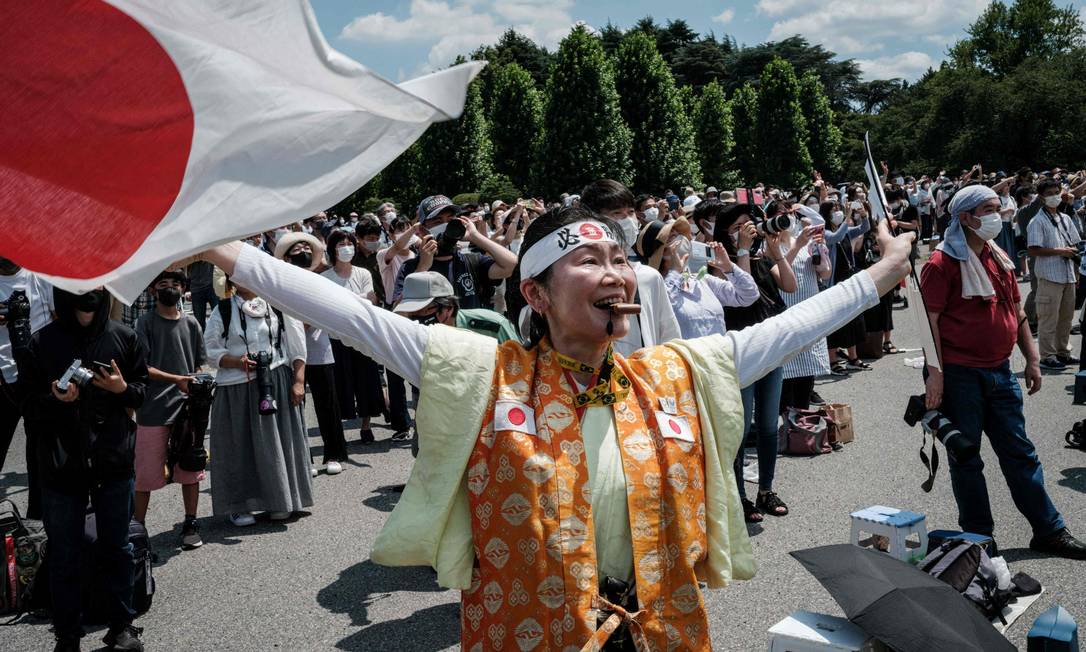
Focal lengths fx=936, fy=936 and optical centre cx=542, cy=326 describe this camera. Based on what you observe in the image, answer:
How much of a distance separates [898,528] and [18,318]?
5.94 meters

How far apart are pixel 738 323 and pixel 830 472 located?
1611mm

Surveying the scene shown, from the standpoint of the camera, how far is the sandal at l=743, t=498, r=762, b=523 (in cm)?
655

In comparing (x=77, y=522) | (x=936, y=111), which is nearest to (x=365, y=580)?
Result: (x=77, y=522)

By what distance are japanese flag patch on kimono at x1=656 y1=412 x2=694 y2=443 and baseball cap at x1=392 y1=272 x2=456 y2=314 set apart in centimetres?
393

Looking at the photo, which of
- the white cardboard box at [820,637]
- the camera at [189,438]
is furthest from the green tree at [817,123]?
the white cardboard box at [820,637]

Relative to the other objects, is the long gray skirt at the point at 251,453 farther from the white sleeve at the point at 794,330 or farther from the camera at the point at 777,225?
the white sleeve at the point at 794,330

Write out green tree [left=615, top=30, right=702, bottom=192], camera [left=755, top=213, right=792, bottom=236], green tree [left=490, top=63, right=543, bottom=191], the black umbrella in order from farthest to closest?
green tree [left=490, top=63, right=543, bottom=191]
green tree [left=615, top=30, right=702, bottom=192]
camera [left=755, top=213, right=792, bottom=236]
the black umbrella

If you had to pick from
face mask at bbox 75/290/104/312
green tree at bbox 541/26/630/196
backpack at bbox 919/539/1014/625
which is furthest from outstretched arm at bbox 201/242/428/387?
green tree at bbox 541/26/630/196

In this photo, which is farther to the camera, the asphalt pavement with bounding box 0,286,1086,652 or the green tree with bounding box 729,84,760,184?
the green tree with bounding box 729,84,760,184

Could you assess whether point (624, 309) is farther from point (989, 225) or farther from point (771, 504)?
point (771, 504)

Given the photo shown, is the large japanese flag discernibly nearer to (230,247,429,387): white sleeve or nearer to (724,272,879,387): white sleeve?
(230,247,429,387): white sleeve

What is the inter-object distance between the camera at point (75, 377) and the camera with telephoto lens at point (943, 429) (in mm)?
4370

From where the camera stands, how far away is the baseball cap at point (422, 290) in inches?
245

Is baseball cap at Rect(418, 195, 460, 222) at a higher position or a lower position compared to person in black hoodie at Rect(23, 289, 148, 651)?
higher
